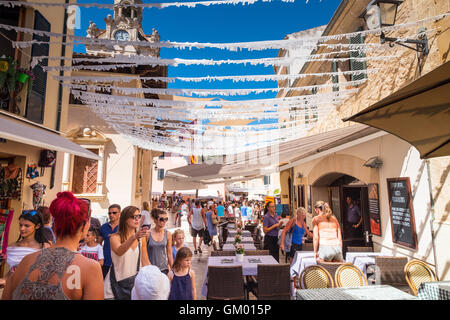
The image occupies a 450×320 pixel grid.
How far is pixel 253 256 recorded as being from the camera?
4863 millimetres

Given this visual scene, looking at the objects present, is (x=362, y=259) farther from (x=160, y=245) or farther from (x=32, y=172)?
(x=32, y=172)

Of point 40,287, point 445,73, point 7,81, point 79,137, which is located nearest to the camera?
point 40,287

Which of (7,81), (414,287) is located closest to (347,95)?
(414,287)

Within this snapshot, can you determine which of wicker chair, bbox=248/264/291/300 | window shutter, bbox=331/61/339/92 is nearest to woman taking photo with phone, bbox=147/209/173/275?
wicker chair, bbox=248/264/291/300

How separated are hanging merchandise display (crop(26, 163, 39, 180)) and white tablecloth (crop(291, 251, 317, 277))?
5634 mm

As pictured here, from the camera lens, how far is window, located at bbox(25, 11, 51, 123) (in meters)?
5.34

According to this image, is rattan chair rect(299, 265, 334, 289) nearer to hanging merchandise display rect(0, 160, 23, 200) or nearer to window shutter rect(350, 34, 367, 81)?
window shutter rect(350, 34, 367, 81)

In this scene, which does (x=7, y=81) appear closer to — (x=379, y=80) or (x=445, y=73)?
(x=445, y=73)

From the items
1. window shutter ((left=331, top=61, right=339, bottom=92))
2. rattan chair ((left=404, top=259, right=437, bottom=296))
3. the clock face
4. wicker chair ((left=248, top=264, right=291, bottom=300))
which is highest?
the clock face

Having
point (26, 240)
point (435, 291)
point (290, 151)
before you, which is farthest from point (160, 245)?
point (290, 151)

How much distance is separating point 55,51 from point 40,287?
669 cm

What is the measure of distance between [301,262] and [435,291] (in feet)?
9.26

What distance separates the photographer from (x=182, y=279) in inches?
110

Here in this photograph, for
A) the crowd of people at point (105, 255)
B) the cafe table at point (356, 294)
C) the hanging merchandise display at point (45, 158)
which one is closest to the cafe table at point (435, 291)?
the cafe table at point (356, 294)
